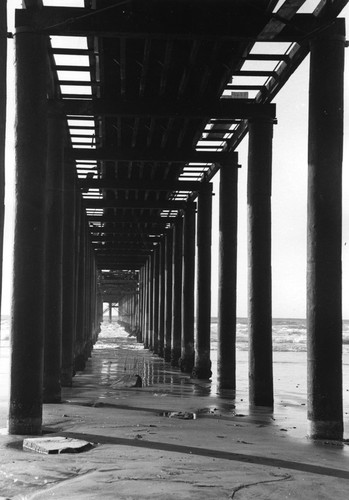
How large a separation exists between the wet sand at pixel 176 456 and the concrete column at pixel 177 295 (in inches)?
459

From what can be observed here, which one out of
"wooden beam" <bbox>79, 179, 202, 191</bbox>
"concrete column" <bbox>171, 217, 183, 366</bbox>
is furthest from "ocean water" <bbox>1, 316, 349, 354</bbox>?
"wooden beam" <bbox>79, 179, 202, 191</bbox>

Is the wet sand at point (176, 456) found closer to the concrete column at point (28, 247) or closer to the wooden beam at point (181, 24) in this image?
the concrete column at point (28, 247)

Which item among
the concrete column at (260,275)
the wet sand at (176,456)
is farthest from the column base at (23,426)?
the concrete column at (260,275)

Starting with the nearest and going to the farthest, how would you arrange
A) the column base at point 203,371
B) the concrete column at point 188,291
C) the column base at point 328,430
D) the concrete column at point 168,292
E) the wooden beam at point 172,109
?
1. the column base at point 328,430
2. the wooden beam at point 172,109
3. the column base at point 203,371
4. the concrete column at point 188,291
5. the concrete column at point 168,292

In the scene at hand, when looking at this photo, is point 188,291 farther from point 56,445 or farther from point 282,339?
point 282,339

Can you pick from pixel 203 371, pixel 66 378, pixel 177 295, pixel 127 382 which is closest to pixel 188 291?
pixel 177 295

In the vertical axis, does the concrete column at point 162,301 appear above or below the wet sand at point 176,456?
above

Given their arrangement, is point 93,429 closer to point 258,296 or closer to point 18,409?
point 18,409

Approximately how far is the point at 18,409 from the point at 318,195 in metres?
4.66

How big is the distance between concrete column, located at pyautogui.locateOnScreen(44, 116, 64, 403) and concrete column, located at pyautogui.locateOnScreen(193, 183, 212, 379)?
6.93m

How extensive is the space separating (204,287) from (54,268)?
7.20 metres

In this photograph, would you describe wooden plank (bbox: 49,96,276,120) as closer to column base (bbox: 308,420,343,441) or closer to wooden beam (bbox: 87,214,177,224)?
column base (bbox: 308,420,343,441)

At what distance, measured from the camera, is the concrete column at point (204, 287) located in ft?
65.3

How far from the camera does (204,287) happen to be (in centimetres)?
1986
